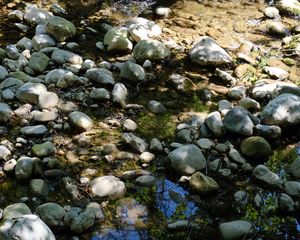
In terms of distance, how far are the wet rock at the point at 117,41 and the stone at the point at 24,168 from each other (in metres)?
2.73

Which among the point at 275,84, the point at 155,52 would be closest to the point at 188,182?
the point at 275,84

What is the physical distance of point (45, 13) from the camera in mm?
7215

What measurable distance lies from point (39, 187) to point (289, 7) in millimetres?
5842

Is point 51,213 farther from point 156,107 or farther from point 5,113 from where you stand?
point 156,107

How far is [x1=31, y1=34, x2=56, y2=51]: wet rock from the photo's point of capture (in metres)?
6.35

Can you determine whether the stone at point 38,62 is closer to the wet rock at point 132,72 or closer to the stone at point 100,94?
the stone at point 100,94

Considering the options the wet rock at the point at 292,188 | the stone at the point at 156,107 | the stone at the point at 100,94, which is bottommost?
the stone at the point at 156,107

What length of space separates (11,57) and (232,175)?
350cm

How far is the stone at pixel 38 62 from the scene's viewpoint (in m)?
5.80

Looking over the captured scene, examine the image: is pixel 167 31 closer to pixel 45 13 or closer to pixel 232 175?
pixel 45 13

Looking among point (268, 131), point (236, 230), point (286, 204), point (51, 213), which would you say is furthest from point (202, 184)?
point (51, 213)

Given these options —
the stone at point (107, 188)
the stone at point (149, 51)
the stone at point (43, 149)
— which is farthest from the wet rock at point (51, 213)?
the stone at point (149, 51)

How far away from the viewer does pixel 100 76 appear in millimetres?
5555

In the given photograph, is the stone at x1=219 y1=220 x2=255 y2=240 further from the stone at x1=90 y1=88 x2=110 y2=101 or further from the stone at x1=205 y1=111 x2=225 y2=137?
the stone at x1=90 y1=88 x2=110 y2=101
